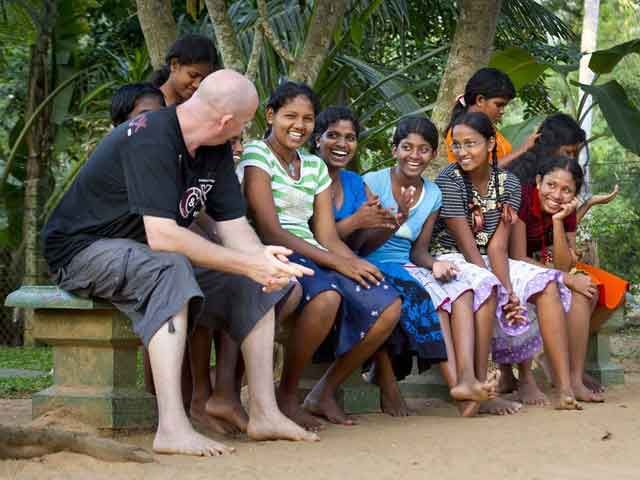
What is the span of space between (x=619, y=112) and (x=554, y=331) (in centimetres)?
231

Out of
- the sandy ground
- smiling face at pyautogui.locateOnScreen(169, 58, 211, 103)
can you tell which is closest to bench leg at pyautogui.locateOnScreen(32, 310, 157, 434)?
the sandy ground

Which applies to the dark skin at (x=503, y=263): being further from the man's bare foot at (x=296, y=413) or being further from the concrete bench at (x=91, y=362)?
the concrete bench at (x=91, y=362)

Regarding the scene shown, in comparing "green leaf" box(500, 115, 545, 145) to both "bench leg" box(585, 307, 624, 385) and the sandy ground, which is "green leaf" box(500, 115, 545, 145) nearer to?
"bench leg" box(585, 307, 624, 385)

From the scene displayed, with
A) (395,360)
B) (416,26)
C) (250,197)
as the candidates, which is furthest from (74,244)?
(416,26)

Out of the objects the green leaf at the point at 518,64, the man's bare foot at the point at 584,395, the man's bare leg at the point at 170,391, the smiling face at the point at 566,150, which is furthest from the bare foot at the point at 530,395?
the green leaf at the point at 518,64

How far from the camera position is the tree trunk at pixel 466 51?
253 inches

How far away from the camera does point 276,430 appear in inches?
155

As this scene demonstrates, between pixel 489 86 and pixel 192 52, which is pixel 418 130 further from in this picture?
pixel 192 52

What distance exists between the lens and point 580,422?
4.51m

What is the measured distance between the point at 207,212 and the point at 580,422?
184 centimetres

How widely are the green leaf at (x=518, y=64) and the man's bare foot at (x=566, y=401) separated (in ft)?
9.20

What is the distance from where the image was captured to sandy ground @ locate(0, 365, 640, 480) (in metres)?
3.38

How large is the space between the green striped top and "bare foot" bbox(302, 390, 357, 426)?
69cm

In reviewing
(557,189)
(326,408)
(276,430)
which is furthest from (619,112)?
(276,430)
